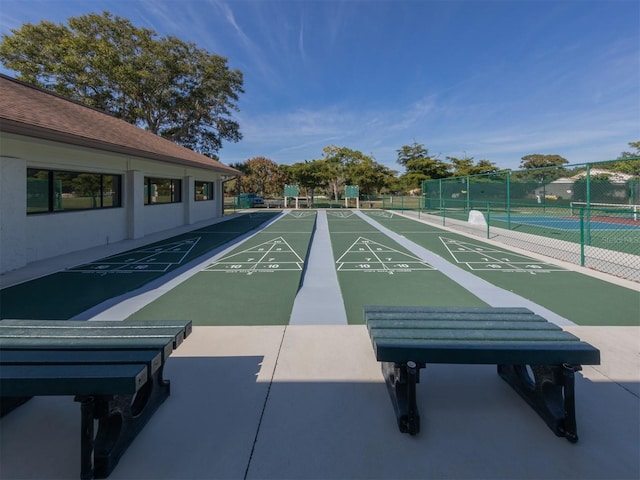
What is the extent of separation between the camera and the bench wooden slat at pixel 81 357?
2.01 metres

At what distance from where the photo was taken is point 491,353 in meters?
2.23

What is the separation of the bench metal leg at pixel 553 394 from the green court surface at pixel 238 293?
2.75 metres

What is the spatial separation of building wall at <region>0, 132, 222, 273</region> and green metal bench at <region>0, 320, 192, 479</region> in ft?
20.7

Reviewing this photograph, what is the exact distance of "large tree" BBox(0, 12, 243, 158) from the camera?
21.5 m

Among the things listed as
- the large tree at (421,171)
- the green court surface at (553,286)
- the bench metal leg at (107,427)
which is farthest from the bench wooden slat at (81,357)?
the large tree at (421,171)

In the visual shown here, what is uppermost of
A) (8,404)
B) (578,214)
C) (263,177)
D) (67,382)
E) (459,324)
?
(263,177)

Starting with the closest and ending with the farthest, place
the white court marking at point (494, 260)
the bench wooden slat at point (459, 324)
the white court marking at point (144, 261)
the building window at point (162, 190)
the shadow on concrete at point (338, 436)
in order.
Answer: the shadow on concrete at point (338, 436) → the bench wooden slat at point (459, 324) → the white court marking at point (144, 261) → the white court marking at point (494, 260) → the building window at point (162, 190)

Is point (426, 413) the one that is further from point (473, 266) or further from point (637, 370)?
point (473, 266)

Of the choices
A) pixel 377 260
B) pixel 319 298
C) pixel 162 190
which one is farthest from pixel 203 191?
pixel 319 298

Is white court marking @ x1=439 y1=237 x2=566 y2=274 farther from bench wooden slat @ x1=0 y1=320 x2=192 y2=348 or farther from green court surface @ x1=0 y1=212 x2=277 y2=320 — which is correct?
green court surface @ x1=0 y1=212 x2=277 y2=320

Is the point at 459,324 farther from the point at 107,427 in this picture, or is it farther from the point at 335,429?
the point at 107,427

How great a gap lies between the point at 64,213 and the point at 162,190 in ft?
19.8

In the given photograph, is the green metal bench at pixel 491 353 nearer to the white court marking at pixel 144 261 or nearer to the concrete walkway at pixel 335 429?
the concrete walkway at pixel 335 429

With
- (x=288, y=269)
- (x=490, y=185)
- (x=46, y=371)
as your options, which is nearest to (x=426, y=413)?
(x=46, y=371)
